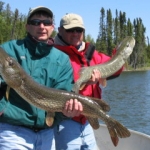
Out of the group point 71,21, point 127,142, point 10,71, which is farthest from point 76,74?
point 127,142

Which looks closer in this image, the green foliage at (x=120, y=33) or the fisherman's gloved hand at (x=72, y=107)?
the fisherman's gloved hand at (x=72, y=107)

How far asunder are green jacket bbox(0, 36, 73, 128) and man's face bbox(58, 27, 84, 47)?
0.66m

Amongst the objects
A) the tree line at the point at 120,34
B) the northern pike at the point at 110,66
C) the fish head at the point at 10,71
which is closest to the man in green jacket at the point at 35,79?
the fish head at the point at 10,71

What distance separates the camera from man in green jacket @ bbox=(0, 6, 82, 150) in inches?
120

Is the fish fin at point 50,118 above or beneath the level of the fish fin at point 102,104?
beneath

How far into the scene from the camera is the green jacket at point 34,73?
3055 mm

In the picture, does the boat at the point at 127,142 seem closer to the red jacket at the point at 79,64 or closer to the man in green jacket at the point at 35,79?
the red jacket at the point at 79,64

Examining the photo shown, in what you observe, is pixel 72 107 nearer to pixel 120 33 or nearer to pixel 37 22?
pixel 37 22

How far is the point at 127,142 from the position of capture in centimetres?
580

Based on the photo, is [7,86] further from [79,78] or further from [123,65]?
[123,65]

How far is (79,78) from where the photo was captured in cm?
393

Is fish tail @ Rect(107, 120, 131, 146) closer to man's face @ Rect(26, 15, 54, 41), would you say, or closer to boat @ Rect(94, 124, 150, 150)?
man's face @ Rect(26, 15, 54, 41)

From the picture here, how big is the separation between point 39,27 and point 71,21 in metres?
0.82

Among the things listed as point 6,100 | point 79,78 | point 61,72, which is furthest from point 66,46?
point 6,100
